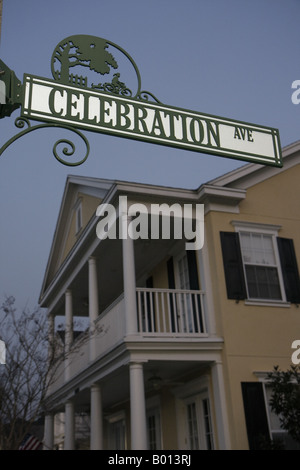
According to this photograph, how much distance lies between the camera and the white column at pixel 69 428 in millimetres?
13657

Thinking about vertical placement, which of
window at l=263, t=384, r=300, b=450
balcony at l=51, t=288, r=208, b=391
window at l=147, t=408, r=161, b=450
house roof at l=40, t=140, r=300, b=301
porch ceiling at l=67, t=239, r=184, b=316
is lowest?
window at l=263, t=384, r=300, b=450

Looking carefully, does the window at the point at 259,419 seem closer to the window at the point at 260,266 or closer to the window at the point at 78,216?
the window at the point at 260,266

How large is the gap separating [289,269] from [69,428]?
24.1 feet

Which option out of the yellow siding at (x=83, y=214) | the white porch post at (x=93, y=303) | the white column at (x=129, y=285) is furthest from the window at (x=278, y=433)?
the yellow siding at (x=83, y=214)

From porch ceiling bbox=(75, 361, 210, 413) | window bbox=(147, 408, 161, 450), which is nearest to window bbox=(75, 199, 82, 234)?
porch ceiling bbox=(75, 361, 210, 413)

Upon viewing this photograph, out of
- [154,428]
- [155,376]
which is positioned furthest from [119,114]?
[154,428]

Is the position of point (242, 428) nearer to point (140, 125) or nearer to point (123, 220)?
point (123, 220)

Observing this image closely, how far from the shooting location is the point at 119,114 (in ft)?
12.2

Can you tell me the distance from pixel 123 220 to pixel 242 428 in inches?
189

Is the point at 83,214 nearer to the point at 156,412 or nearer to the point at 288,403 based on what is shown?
the point at 156,412

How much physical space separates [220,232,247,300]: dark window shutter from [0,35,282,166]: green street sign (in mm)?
7183

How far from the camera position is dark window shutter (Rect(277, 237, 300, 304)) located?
1169 centimetres

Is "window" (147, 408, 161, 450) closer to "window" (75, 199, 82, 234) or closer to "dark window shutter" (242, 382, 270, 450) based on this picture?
"dark window shutter" (242, 382, 270, 450)

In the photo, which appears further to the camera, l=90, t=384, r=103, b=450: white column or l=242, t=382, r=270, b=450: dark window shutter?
l=90, t=384, r=103, b=450: white column
